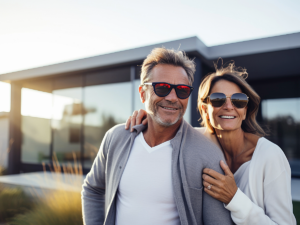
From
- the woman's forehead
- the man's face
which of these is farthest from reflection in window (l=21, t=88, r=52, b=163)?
the woman's forehead

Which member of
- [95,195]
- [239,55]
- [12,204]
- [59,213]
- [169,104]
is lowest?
[12,204]

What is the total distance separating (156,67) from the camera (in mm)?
1775

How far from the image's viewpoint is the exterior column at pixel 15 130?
912 centimetres

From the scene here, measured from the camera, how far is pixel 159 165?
5.04ft

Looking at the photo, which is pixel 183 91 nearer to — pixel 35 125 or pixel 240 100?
pixel 240 100

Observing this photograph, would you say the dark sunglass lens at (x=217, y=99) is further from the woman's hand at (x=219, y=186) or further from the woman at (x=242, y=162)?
the woman's hand at (x=219, y=186)

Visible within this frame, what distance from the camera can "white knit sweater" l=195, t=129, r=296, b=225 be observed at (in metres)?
1.30

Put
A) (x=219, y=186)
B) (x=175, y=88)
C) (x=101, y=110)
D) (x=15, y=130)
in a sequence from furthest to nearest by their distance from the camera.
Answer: (x=15, y=130) < (x=101, y=110) < (x=175, y=88) < (x=219, y=186)

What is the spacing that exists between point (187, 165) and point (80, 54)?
21.4 ft

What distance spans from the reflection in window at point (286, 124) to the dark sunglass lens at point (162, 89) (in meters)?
7.70

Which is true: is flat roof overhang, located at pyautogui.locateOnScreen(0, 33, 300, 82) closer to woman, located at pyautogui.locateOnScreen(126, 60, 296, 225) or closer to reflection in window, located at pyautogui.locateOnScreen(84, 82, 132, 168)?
reflection in window, located at pyautogui.locateOnScreen(84, 82, 132, 168)

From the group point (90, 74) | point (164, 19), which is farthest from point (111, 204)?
point (90, 74)

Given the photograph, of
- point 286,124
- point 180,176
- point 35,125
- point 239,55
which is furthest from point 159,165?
point 35,125

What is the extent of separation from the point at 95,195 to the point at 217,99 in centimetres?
136
